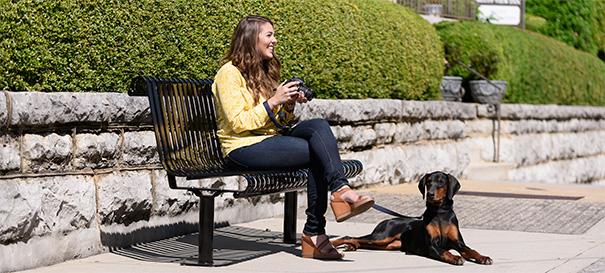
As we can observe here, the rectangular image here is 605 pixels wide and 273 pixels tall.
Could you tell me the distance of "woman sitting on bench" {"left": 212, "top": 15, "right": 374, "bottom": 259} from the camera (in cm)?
471

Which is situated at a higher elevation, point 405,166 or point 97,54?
point 97,54

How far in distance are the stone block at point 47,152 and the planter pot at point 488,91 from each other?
8.44 meters

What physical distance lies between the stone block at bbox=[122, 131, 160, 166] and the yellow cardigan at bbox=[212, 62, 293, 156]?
57 cm

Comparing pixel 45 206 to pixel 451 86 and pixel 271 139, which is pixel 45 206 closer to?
pixel 271 139

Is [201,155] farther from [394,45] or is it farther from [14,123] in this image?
[394,45]

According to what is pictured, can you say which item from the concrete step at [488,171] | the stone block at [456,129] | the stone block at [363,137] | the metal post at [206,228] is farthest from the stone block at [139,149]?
the concrete step at [488,171]

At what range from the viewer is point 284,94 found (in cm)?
473

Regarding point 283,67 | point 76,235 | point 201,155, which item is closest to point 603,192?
point 283,67

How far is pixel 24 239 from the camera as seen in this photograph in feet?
14.4

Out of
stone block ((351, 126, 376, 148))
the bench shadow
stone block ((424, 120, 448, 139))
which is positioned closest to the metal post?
the bench shadow

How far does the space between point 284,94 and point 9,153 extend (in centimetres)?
146

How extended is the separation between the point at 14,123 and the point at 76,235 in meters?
0.76

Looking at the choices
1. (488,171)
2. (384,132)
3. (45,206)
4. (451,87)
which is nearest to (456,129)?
(451,87)

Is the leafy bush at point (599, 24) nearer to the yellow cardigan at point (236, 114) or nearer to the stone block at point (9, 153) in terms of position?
the yellow cardigan at point (236, 114)
